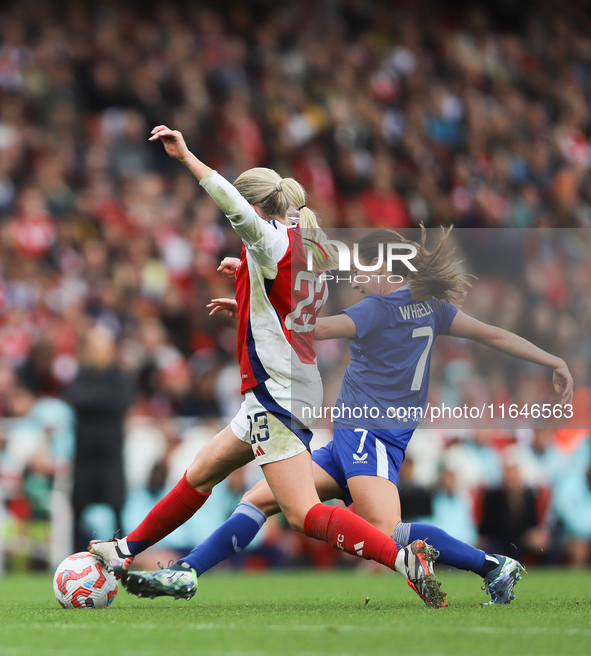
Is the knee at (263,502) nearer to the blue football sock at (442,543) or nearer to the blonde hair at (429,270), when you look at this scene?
the blue football sock at (442,543)

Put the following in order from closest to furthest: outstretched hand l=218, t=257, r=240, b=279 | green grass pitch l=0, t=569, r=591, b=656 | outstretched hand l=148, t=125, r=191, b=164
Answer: green grass pitch l=0, t=569, r=591, b=656, outstretched hand l=148, t=125, r=191, b=164, outstretched hand l=218, t=257, r=240, b=279

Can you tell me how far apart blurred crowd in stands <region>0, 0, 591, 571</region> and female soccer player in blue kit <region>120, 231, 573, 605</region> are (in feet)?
1.19

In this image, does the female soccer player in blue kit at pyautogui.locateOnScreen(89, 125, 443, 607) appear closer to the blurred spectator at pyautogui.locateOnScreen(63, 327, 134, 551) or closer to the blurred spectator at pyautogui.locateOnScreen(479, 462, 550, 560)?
the blurred spectator at pyautogui.locateOnScreen(63, 327, 134, 551)

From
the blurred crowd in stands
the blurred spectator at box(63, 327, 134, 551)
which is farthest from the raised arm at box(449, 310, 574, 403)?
the blurred spectator at box(63, 327, 134, 551)

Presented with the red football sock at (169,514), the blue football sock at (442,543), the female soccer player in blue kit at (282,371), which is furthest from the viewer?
the red football sock at (169,514)

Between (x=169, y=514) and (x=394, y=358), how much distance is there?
4.67 ft

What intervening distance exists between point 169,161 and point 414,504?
20.1 ft

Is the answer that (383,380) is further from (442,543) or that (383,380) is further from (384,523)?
(442,543)

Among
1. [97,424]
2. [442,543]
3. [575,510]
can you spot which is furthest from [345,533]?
[575,510]

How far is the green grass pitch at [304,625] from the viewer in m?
3.68

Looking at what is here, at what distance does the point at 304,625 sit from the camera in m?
4.41

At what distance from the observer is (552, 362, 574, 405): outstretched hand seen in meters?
5.27

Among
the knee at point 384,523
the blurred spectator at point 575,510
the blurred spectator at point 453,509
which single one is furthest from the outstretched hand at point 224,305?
the blurred spectator at point 575,510

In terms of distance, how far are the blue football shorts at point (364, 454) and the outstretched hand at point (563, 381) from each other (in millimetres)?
803
